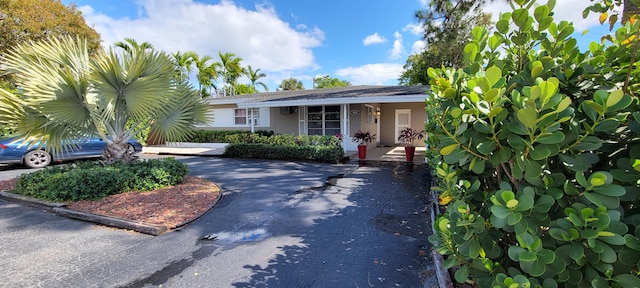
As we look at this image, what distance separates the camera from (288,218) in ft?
15.4

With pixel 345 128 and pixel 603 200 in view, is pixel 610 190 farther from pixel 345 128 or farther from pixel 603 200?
pixel 345 128

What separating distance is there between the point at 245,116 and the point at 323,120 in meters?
5.13

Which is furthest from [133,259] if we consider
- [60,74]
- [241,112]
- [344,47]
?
[344,47]

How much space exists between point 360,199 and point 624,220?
4.71 meters

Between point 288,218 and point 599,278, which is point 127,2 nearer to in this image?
point 288,218

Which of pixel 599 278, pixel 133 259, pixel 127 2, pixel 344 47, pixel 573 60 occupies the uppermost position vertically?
pixel 344 47

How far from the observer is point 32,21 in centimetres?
1374

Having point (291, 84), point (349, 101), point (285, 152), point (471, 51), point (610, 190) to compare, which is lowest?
point (285, 152)

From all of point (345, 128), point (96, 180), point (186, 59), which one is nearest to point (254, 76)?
point (186, 59)

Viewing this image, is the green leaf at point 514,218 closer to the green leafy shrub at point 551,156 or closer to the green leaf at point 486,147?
the green leafy shrub at point 551,156

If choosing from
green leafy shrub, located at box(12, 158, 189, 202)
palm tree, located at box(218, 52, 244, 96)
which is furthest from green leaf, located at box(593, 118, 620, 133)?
palm tree, located at box(218, 52, 244, 96)

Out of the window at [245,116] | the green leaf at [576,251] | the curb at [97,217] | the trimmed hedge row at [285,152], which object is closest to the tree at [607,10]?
the green leaf at [576,251]

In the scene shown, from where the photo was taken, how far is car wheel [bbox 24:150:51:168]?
10078 mm

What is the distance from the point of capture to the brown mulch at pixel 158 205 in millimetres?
4560
